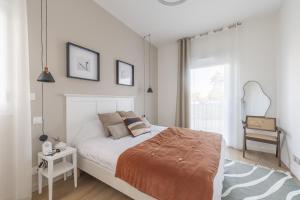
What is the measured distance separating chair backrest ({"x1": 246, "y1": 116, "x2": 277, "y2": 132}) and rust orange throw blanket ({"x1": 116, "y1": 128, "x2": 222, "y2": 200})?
5.47 ft

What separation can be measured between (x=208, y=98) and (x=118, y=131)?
2.60m

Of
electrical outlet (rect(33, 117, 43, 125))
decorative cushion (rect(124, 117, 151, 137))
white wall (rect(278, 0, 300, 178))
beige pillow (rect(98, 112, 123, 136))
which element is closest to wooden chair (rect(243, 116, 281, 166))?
white wall (rect(278, 0, 300, 178))

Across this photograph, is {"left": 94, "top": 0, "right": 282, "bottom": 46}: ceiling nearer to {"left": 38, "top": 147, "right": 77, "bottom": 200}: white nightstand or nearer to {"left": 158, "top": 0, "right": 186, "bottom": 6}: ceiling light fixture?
{"left": 158, "top": 0, "right": 186, "bottom": 6}: ceiling light fixture

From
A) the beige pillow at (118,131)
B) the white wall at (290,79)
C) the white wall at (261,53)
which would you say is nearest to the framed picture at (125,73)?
the beige pillow at (118,131)

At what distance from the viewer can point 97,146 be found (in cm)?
193

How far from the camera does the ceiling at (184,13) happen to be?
2.66m

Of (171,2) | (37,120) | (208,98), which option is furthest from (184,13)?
(37,120)

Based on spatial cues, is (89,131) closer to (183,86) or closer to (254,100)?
(183,86)

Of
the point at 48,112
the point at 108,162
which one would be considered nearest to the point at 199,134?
the point at 108,162

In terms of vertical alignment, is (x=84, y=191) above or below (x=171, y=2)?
below

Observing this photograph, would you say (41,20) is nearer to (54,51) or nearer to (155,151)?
(54,51)

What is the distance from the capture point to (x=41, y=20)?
1938 mm

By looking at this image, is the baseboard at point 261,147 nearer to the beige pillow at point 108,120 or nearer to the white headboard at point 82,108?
the beige pillow at point 108,120

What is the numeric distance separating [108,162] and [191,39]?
12.1 feet
